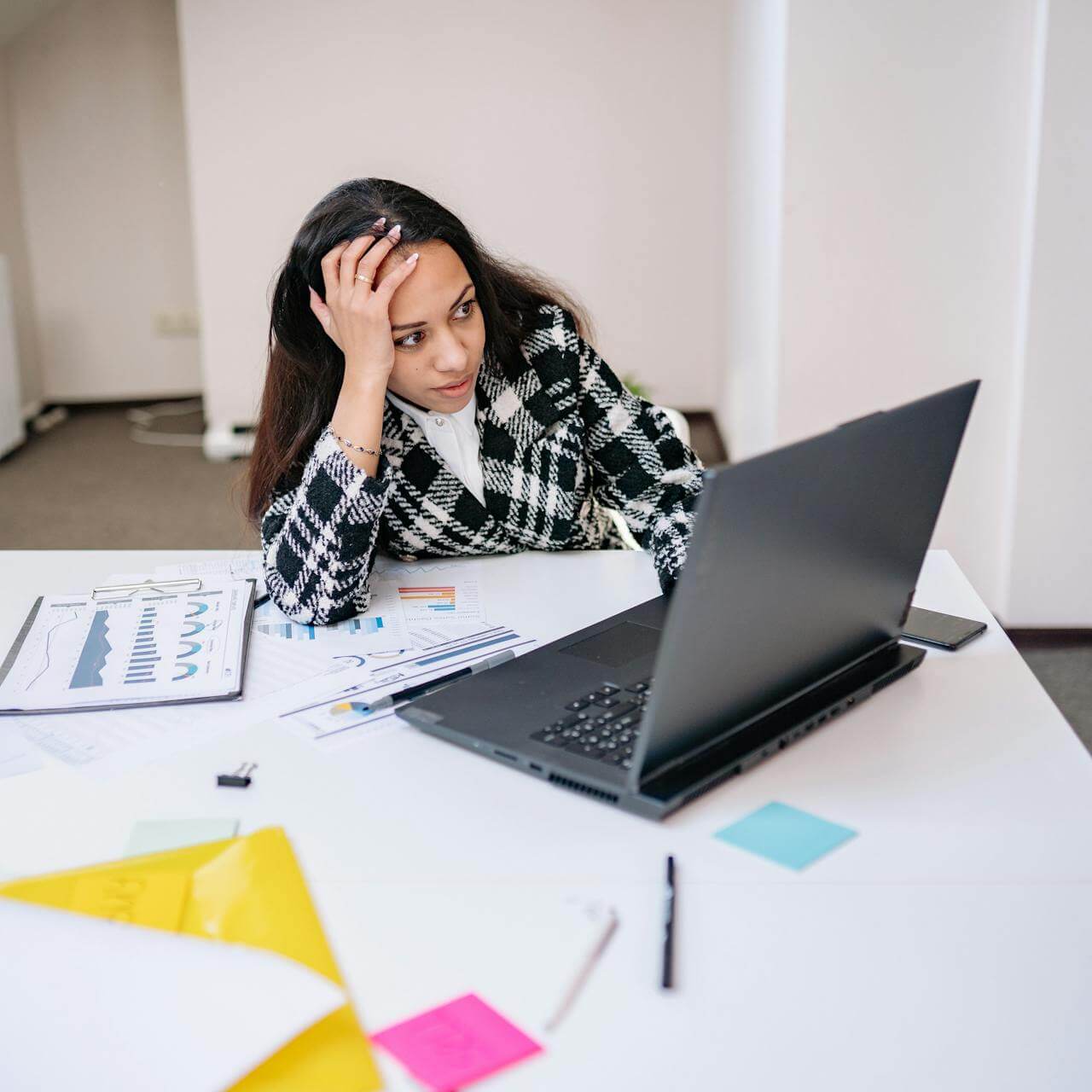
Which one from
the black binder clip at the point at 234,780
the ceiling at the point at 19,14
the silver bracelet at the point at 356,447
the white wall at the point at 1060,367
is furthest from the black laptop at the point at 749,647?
the ceiling at the point at 19,14

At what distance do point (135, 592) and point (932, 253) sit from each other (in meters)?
1.99

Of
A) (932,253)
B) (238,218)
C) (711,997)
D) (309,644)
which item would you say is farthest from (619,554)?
(238,218)

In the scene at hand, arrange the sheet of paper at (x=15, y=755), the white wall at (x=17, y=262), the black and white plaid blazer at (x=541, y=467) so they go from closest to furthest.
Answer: the sheet of paper at (x=15, y=755) → the black and white plaid blazer at (x=541, y=467) → the white wall at (x=17, y=262)

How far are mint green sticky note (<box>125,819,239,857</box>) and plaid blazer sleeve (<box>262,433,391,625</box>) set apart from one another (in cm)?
41

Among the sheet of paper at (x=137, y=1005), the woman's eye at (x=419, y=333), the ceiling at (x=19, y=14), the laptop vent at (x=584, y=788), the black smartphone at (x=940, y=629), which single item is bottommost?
the sheet of paper at (x=137, y=1005)

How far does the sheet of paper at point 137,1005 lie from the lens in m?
0.72

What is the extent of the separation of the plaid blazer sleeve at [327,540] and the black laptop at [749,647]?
0.27m

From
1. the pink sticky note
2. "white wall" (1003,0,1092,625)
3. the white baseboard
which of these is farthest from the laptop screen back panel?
the white baseboard

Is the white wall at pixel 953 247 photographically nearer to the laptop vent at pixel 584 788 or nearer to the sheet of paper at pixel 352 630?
the sheet of paper at pixel 352 630

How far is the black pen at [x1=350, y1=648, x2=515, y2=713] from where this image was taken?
1.14m

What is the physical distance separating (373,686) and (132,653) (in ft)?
0.86

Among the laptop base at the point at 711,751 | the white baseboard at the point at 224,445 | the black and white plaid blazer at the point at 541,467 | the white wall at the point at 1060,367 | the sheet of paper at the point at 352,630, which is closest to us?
the laptop base at the point at 711,751

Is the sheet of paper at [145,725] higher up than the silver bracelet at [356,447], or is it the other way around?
the silver bracelet at [356,447]

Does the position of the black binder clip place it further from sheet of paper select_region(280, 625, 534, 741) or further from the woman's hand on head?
the woman's hand on head
